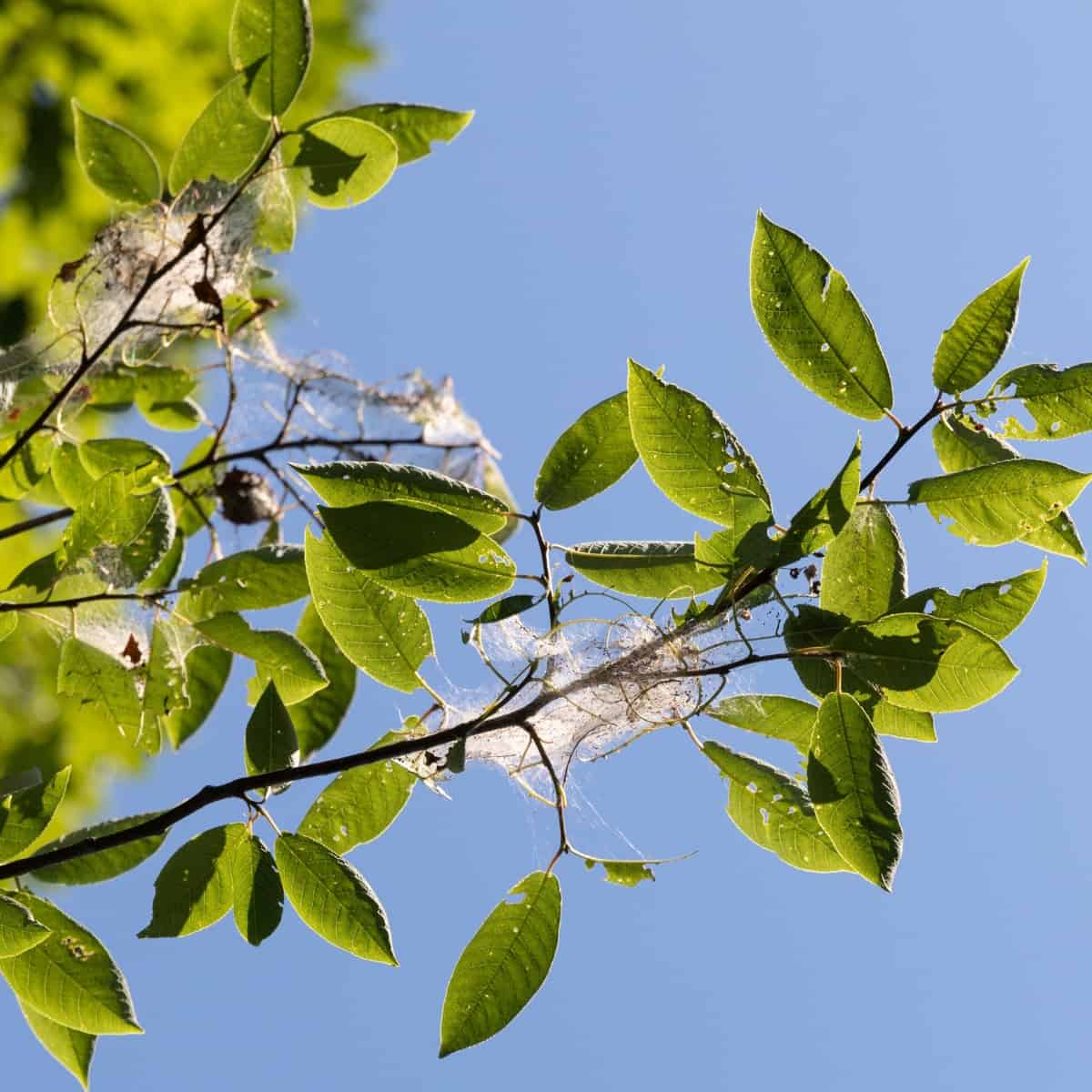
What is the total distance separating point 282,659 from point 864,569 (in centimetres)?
69

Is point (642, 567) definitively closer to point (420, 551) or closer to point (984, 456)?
point (420, 551)

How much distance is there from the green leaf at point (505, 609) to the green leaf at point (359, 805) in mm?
250

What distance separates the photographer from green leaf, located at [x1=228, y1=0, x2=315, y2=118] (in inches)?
52.1

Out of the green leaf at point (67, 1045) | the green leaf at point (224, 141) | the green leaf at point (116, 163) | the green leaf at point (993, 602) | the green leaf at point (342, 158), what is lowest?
the green leaf at point (67, 1045)

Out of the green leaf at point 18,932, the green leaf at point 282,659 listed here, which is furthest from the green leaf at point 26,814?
the green leaf at point 282,659

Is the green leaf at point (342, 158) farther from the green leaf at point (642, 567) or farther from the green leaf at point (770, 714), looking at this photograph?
the green leaf at point (770, 714)

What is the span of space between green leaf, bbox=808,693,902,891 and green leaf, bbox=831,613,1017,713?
47 millimetres

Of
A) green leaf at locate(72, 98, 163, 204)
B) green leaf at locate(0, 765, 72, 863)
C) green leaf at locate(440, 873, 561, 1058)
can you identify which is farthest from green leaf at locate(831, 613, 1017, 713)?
green leaf at locate(72, 98, 163, 204)

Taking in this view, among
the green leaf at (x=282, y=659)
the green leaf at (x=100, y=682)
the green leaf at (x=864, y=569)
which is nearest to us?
the green leaf at (x=864, y=569)

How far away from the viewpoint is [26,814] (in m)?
1.07

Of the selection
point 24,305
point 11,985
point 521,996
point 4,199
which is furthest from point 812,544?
point 4,199

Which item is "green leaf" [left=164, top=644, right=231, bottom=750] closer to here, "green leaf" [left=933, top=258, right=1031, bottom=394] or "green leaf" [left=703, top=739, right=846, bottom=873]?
"green leaf" [left=703, top=739, right=846, bottom=873]

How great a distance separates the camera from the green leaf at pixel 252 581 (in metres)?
1.42

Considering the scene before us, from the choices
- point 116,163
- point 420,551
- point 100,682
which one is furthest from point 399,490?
point 116,163
